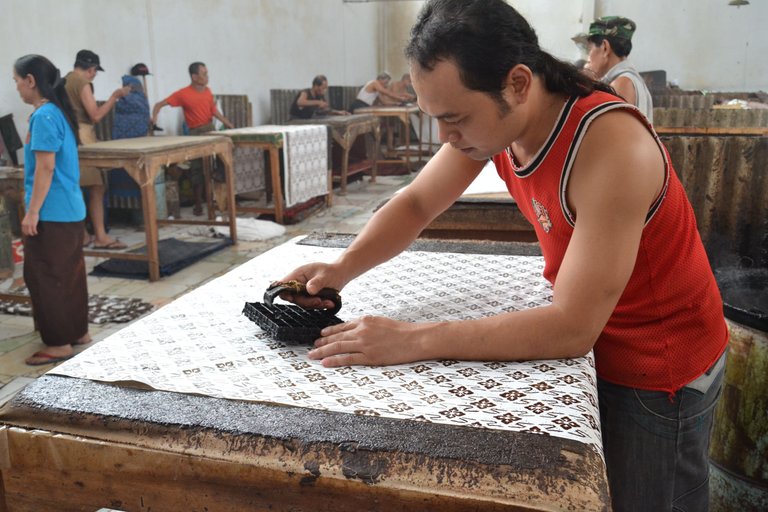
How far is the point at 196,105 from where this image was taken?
7.25 meters

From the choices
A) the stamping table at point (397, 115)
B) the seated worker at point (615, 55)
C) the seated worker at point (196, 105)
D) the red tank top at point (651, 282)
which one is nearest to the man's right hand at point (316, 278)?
the red tank top at point (651, 282)

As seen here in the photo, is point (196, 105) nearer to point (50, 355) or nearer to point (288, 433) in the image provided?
point (50, 355)

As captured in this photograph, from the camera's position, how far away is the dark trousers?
3.58 m

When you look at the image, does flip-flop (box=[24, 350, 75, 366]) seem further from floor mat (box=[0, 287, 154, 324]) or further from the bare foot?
floor mat (box=[0, 287, 154, 324])

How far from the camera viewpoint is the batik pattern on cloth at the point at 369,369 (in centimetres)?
100

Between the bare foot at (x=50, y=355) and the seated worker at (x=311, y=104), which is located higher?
the seated worker at (x=311, y=104)

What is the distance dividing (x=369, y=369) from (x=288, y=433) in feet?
0.80

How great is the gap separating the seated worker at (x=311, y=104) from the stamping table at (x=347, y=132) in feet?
0.38

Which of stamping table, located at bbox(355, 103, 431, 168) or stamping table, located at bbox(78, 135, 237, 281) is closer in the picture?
stamping table, located at bbox(78, 135, 237, 281)

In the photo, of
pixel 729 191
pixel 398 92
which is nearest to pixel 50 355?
pixel 729 191

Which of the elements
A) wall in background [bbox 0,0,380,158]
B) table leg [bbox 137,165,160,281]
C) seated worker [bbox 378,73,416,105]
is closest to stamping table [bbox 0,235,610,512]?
table leg [bbox 137,165,160,281]

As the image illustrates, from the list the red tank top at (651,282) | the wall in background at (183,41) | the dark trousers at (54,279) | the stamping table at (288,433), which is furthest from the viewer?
the wall in background at (183,41)

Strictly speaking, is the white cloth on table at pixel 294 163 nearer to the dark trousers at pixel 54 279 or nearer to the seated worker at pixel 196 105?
the seated worker at pixel 196 105

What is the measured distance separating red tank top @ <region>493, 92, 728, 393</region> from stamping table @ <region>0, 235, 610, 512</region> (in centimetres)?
18
